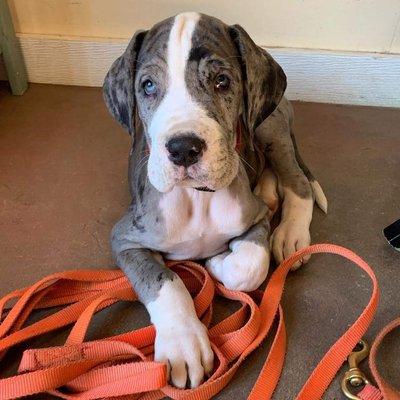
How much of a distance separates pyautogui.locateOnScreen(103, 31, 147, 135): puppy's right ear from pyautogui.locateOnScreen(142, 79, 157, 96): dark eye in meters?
0.07

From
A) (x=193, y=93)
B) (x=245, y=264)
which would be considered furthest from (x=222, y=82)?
(x=245, y=264)

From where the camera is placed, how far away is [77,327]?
1.61m

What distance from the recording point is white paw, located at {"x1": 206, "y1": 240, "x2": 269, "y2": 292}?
169cm

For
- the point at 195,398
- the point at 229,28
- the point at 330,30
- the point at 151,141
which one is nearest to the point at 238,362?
the point at 195,398

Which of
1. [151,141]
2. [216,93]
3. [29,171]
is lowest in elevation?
[29,171]

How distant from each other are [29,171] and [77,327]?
1043 millimetres

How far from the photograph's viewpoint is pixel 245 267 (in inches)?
66.6

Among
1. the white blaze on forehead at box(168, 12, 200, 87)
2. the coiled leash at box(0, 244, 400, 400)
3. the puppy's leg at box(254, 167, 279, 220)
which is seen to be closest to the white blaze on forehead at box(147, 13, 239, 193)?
the white blaze on forehead at box(168, 12, 200, 87)

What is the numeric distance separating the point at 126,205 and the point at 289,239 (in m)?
0.71

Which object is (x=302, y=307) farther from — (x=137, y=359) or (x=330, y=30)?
(x=330, y=30)

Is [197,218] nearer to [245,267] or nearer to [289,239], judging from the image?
[245,267]

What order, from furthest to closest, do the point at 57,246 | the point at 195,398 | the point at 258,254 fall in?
the point at 57,246, the point at 258,254, the point at 195,398

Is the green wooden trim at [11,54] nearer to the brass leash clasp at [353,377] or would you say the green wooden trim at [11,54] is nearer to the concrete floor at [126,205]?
the concrete floor at [126,205]

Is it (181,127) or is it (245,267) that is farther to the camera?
(245,267)
